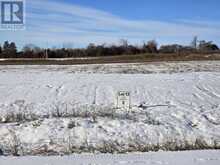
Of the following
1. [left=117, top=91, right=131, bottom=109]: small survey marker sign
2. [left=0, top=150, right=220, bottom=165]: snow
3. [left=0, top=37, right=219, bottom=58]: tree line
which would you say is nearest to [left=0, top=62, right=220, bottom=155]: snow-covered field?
[left=117, top=91, right=131, bottom=109]: small survey marker sign

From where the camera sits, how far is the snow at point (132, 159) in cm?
652

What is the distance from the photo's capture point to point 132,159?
6844 millimetres

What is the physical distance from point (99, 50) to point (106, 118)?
299 ft

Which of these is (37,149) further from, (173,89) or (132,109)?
(173,89)

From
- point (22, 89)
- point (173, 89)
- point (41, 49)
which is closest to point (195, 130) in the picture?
point (173, 89)

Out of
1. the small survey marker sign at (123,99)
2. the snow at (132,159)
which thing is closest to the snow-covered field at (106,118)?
the small survey marker sign at (123,99)

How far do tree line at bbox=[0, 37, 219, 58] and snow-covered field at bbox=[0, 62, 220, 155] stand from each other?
74.5 metres

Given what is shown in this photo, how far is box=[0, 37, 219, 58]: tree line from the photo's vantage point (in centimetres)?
9725

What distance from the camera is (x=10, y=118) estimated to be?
12.4 metres

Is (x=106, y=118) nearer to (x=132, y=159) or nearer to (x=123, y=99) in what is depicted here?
(x=123, y=99)

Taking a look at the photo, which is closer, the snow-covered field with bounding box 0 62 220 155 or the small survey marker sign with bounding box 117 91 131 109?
the snow-covered field with bounding box 0 62 220 155

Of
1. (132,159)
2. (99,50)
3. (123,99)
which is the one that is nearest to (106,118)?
(123,99)

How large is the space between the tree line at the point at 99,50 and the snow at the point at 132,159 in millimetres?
85638

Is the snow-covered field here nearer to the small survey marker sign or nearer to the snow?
the small survey marker sign
